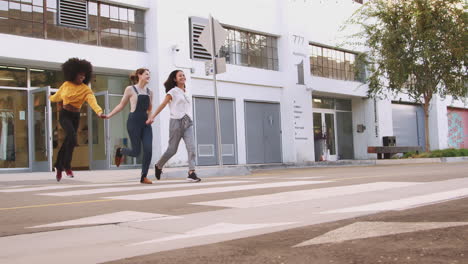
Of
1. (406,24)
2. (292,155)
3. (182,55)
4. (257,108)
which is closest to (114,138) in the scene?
(182,55)

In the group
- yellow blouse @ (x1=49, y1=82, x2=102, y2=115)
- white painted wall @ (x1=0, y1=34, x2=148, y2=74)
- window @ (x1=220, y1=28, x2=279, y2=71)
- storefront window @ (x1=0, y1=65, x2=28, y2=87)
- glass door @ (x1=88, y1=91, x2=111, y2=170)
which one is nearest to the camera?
yellow blouse @ (x1=49, y1=82, x2=102, y2=115)

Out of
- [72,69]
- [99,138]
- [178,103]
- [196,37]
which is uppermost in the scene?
[196,37]

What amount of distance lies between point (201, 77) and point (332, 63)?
382 inches

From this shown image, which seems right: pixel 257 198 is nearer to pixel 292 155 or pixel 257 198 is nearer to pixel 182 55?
pixel 182 55

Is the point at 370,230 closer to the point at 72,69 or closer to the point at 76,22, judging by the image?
the point at 72,69

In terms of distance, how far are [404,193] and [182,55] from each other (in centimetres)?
1438

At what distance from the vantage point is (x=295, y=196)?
5.71 metres

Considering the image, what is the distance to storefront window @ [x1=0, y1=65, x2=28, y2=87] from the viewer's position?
619 inches

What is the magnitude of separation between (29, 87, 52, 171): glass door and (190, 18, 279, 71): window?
5837mm

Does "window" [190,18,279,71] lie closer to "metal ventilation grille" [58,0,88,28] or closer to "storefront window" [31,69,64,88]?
"metal ventilation grille" [58,0,88,28]

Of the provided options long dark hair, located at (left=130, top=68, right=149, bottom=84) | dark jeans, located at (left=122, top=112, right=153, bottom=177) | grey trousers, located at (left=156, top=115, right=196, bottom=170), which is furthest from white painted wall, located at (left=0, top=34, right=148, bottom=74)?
grey trousers, located at (left=156, top=115, right=196, bottom=170)

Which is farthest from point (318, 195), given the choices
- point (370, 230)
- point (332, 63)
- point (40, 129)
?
point (332, 63)

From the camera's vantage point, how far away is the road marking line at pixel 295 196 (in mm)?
5184

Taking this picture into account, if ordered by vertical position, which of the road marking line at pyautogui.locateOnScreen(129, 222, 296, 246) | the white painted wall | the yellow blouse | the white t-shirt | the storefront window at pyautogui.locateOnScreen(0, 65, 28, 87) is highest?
the white painted wall
